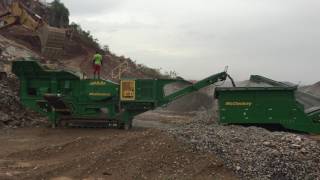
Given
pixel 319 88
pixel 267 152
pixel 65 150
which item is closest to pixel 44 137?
pixel 65 150

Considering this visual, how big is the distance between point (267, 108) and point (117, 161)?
20.3 feet

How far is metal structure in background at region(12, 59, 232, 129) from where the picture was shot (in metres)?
17.5

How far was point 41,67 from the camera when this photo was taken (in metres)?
18.0

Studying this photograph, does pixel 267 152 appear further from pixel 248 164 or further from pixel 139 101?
pixel 139 101

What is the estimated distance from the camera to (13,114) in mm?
18891

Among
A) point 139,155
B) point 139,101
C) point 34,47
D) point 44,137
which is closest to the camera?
point 139,155

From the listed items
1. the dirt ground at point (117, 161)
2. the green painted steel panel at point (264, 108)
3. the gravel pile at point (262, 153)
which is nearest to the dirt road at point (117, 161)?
the dirt ground at point (117, 161)

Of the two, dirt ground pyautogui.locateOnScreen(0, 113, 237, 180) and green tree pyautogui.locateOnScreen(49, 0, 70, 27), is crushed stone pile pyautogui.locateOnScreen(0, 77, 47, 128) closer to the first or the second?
dirt ground pyautogui.locateOnScreen(0, 113, 237, 180)

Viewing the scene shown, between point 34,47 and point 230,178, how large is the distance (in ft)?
85.7

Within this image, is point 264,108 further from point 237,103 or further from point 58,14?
point 58,14

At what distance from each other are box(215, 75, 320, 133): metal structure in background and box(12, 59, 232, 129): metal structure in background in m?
2.35

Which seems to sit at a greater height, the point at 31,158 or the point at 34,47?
the point at 34,47

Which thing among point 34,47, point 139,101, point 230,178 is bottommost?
point 230,178

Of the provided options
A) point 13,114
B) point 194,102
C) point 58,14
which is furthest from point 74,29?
point 13,114
